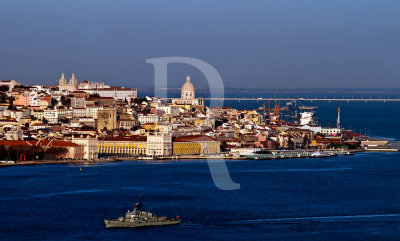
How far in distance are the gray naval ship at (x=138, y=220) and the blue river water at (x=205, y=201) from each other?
15cm

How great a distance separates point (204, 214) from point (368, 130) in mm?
21698

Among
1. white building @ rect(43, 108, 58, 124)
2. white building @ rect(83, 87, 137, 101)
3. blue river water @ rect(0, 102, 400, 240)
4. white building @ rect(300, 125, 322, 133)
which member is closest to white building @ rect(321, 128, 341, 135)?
white building @ rect(300, 125, 322, 133)

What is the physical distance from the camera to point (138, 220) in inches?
538

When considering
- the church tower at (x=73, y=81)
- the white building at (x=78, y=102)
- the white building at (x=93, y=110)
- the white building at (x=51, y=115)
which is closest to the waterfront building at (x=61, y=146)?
the white building at (x=51, y=115)

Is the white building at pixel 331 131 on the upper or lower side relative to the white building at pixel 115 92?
lower

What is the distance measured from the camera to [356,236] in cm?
1306

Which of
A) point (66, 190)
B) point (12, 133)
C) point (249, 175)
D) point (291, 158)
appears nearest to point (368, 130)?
point (291, 158)

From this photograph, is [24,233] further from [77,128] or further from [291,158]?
[77,128]

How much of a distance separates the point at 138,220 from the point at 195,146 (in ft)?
42.3

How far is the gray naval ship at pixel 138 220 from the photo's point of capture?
44.6ft

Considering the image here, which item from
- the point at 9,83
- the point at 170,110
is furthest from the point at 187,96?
the point at 9,83

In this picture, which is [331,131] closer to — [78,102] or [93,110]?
[93,110]

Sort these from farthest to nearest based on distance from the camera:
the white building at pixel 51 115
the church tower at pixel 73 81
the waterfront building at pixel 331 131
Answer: the church tower at pixel 73 81 → the waterfront building at pixel 331 131 → the white building at pixel 51 115

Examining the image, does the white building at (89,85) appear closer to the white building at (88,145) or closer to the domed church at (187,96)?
the domed church at (187,96)
